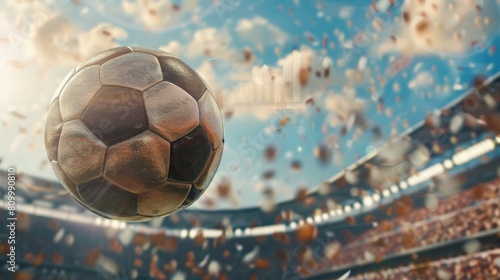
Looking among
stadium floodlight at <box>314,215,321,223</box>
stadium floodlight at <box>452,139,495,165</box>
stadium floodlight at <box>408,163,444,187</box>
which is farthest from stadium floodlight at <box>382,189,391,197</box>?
stadium floodlight at <box>314,215,321,223</box>

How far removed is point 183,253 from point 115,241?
15.9 feet

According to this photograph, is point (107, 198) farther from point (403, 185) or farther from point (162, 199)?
point (403, 185)

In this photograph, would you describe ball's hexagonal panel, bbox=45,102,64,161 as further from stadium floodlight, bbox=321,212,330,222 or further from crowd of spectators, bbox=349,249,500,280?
stadium floodlight, bbox=321,212,330,222

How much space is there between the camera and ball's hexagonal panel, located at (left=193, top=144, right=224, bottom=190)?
2246mm

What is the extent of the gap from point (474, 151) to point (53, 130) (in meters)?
19.5

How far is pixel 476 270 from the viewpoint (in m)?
10.9

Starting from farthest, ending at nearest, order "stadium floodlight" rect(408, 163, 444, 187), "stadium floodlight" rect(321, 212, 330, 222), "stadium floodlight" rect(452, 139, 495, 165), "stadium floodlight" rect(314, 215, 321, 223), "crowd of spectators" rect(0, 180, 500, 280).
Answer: "stadium floodlight" rect(314, 215, 321, 223) < "stadium floodlight" rect(321, 212, 330, 222) < "stadium floodlight" rect(408, 163, 444, 187) < "stadium floodlight" rect(452, 139, 495, 165) < "crowd of spectators" rect(0, 180, 500, 280)

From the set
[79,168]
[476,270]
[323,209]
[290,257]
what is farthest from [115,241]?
[79,168]

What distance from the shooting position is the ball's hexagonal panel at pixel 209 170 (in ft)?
7.37

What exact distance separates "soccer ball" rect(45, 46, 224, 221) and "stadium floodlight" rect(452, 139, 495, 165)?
18.3 meters

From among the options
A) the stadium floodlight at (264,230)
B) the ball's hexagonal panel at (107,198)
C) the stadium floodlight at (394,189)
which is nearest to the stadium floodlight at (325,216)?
the stadium floodlight at (264,230)

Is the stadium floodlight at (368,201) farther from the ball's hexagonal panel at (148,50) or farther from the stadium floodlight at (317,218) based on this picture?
the ball's hexagonal panel at (148,50)

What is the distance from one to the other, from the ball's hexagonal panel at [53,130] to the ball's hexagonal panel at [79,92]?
54mm

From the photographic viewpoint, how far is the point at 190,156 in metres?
2.08
